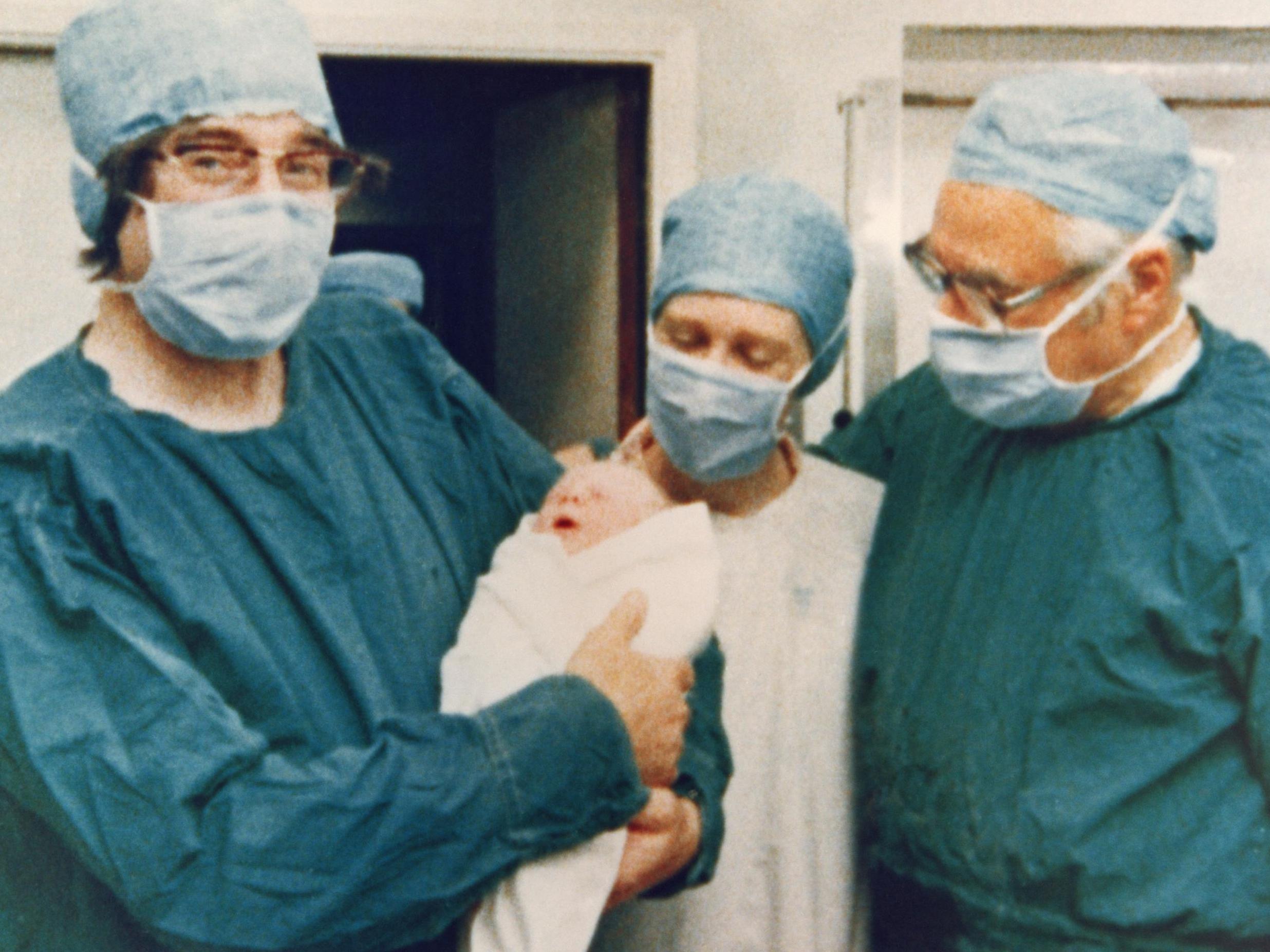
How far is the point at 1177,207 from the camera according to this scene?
117 cm

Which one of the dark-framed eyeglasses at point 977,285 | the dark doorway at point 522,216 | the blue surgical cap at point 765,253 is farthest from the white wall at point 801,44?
the dark-framed eyeglasses at point 977,285

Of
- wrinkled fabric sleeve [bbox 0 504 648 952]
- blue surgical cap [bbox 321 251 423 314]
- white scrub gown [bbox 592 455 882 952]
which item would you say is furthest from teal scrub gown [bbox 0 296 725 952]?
blue surgical cap [bbox 321 251 423 314]

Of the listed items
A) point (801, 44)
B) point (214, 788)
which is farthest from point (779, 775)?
point (801, 44)

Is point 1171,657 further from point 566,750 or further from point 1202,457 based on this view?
point 566,750

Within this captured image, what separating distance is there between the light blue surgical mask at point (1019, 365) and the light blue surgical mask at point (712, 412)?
0.76ft

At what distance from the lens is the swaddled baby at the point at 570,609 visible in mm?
975

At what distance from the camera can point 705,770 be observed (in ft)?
3.82

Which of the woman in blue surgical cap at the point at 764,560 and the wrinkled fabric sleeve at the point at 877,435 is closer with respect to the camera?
the woman in blue surgical cap at the point at 764,560

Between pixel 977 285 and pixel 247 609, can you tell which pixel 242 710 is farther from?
pixel 977 285

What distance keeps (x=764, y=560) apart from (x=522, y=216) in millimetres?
1943

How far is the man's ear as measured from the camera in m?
1.17

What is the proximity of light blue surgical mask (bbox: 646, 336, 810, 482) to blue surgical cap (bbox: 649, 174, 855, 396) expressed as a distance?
71 millimetres

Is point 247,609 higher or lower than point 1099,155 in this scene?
lower

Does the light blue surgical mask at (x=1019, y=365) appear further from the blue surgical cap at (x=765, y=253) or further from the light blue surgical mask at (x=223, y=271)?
the light blue surgical mask at (x=223, y=271)
